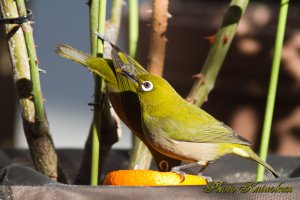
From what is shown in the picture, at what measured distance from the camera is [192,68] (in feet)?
13.1

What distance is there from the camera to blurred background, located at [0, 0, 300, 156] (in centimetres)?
381

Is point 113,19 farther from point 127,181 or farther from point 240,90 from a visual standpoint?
point 240,90

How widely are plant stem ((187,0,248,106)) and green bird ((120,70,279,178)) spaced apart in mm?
262

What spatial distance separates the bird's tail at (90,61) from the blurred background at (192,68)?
202cm

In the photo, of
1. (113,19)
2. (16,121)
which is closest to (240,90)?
(16,121)

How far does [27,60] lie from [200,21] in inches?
89.7

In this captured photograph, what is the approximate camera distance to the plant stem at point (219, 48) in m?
1.97

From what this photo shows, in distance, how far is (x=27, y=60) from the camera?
1.84 meters

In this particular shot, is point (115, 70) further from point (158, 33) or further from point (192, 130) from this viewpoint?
point (158, 33)

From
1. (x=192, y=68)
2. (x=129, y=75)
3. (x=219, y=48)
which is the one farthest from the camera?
(x=192, y=68)

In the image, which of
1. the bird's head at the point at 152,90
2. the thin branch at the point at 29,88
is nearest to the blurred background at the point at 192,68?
the thin branch at the point at 29,88

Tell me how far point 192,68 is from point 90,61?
2.31 meters

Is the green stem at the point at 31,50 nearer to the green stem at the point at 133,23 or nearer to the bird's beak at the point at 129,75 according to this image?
the bird's beak at the point at 129,75

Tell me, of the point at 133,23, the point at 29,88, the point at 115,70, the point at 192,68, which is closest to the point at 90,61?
the point at 115,70
